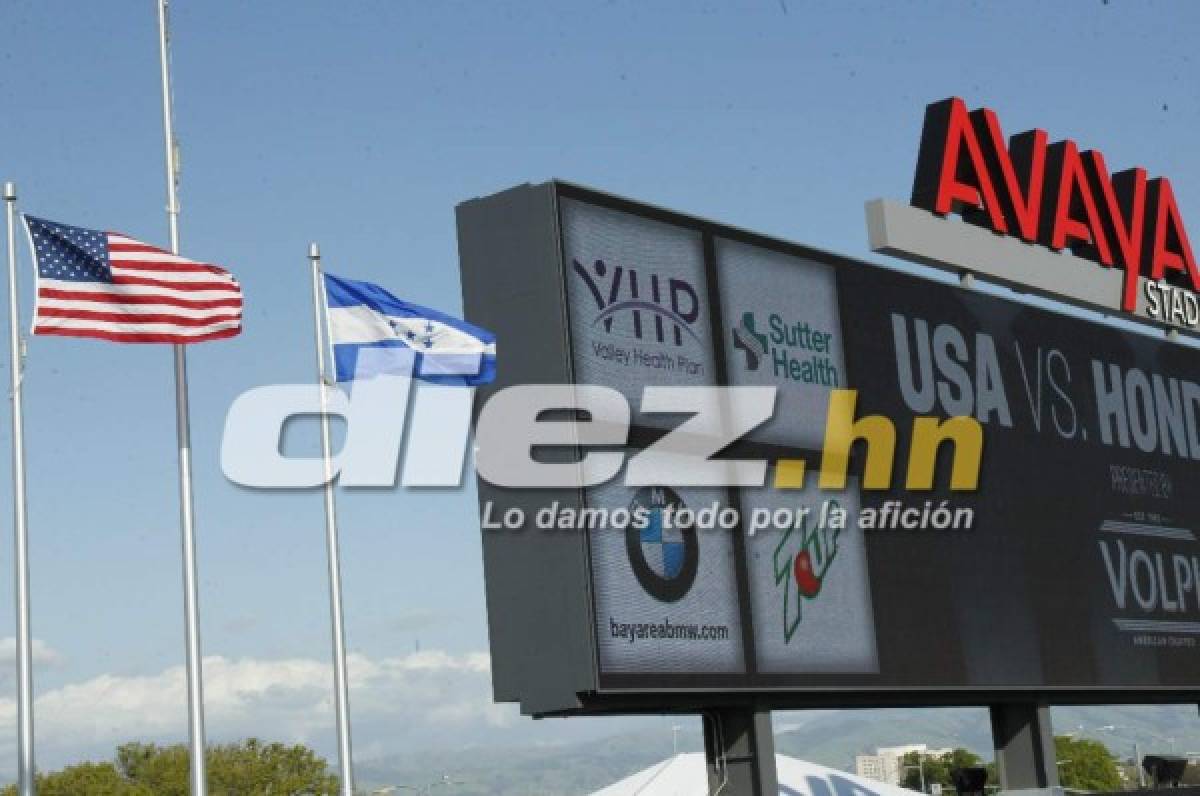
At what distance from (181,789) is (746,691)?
287 ft

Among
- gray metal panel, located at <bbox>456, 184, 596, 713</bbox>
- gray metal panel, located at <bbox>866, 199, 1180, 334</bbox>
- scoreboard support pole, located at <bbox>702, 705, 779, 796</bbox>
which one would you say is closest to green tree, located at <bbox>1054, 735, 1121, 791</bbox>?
gray metal panel, located at <bbox>866, 199, 1180, 334</bbox>

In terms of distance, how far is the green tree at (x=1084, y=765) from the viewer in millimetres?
128500

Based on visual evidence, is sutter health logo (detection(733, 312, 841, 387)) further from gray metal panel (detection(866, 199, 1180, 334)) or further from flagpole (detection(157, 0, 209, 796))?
flagpole (detection(157, 0, 209, 796))

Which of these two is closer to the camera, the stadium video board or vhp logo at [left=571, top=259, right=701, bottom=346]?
the stadium video board

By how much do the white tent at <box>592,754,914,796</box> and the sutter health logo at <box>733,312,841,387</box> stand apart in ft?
41.5

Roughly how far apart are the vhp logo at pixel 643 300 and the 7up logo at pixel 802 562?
70.8 inches

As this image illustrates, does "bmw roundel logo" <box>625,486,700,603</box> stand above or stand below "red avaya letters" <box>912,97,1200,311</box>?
below

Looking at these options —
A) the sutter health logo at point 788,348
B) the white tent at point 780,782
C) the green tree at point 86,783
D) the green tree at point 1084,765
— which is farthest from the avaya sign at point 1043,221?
the green tree at point 1084,765

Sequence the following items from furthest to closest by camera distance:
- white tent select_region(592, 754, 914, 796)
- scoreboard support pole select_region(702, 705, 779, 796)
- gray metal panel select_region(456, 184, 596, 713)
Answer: white tent select_region(592, 754, 914, 796)
scoreboard support pole select_region(702, 705, 779, 796)
gray metal panel select_region(456, 184, 596, 713)

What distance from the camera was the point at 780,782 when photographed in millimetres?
28656

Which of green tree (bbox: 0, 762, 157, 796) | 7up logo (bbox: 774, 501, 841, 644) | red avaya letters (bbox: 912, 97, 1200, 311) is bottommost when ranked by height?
green tree (bbox: 0, 762, 157, 796)

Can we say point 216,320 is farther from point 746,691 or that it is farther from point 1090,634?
point 1090,634

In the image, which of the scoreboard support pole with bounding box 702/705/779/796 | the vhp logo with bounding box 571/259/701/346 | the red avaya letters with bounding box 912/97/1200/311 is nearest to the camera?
the vhp logo with bounding box 571/259/701/346

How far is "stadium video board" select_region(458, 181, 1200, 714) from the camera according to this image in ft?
44.0
